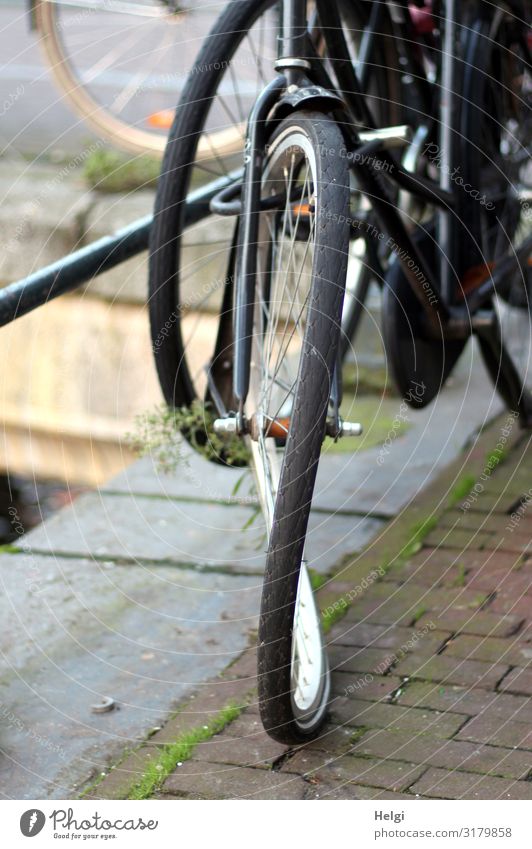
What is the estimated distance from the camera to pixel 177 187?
6.42ft

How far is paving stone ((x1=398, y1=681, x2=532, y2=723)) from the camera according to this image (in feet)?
5.55

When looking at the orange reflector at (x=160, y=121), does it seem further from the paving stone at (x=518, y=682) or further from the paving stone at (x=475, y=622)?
the paving stone at (x=518, y=682)

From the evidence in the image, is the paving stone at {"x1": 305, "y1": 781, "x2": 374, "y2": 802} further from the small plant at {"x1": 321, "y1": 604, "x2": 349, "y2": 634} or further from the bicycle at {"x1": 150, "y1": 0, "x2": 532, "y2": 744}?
the small plant at {"x1": 321, "y1": 604, "x2": 349, "y2": 634}

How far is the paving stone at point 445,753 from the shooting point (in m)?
1.54

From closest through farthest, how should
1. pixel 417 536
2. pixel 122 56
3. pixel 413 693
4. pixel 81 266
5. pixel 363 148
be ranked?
1. pixel 413 693
2. pixel 363 148
3. pixel 81 266
4. pixel 417 536
5. pixel 122 56

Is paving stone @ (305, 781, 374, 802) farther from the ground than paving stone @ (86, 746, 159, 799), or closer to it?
farther from the ground

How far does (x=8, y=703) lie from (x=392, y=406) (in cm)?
153

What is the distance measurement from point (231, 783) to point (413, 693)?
350 millimetres

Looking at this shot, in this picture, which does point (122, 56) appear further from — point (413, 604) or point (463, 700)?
point (463, 700)

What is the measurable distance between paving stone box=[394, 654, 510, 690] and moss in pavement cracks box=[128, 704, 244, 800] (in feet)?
0.93

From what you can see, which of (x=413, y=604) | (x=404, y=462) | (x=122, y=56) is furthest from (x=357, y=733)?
(x=122, y=56)

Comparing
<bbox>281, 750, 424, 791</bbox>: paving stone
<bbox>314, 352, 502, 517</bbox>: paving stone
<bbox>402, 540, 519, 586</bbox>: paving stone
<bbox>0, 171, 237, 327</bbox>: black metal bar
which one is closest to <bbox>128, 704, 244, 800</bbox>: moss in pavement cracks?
<bbox>281, 750, 424, 791</bbox>: paving stone

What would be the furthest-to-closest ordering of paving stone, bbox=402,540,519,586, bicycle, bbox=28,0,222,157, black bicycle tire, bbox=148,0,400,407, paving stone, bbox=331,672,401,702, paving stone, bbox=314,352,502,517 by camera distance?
bicycle, bbox=28,0,222,157
paving stone, bbox=314,352,502,517
paving stone, bbox=402,540,519,586
black bicycle tire, bbox=148,0,400,407
paving stone, bbox=331,672,401,702
